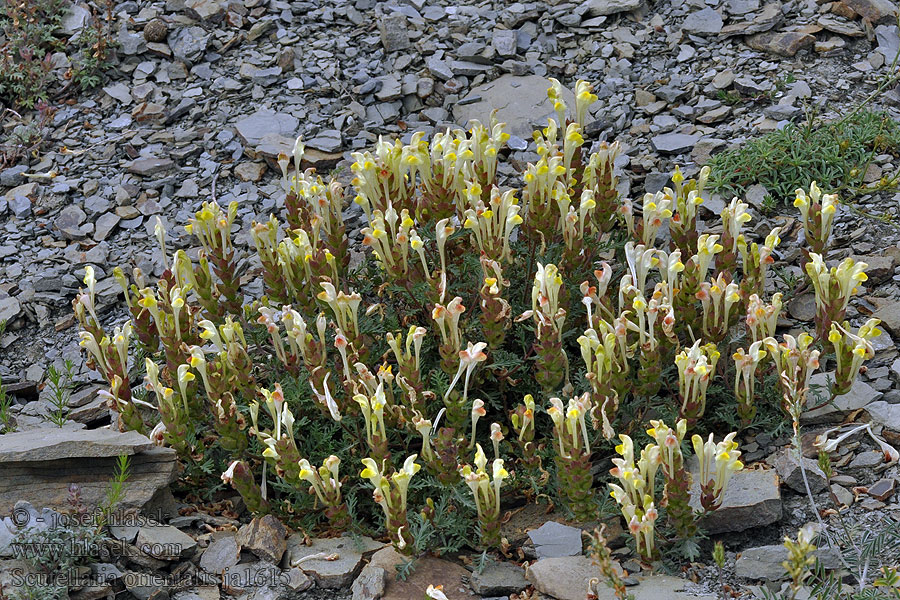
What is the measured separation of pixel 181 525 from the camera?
4.39m

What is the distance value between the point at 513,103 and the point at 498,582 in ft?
12.9

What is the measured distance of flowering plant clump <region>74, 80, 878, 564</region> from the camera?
4.05m

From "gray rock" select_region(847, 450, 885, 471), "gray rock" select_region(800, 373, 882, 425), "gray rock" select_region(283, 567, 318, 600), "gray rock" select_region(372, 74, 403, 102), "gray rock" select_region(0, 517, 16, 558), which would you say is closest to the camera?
"gray rock" select_region(0, 517, 16, 558)

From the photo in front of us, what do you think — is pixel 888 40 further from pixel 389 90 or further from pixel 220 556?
Answer: pixel 220 556

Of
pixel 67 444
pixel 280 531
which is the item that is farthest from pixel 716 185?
pixel 67 444

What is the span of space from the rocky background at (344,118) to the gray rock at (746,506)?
3.8 inches

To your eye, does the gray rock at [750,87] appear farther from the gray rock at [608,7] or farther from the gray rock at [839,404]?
the gray rock at [839,404]

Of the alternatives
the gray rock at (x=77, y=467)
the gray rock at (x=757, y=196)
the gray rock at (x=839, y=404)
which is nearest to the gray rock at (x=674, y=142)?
the gray rock at (x=757, y=196)

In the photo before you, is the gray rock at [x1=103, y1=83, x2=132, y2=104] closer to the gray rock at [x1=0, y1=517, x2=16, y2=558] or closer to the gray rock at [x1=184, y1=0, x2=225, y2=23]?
the gray rock at [x1=184, y1=0, x2=225, y2=23]

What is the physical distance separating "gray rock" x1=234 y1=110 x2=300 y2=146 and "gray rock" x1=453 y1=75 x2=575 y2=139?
1.18 metres

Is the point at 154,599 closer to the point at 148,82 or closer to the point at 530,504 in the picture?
the point at 530,504

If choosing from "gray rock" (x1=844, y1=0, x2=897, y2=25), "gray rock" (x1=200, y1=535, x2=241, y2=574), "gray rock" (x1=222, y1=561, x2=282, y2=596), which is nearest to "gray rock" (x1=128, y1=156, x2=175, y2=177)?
"gray rock" (x1=200, y1=535, x2=241, y2=574)

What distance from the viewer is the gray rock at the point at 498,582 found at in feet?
12.9

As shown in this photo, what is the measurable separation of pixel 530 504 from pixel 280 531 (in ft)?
3.76
